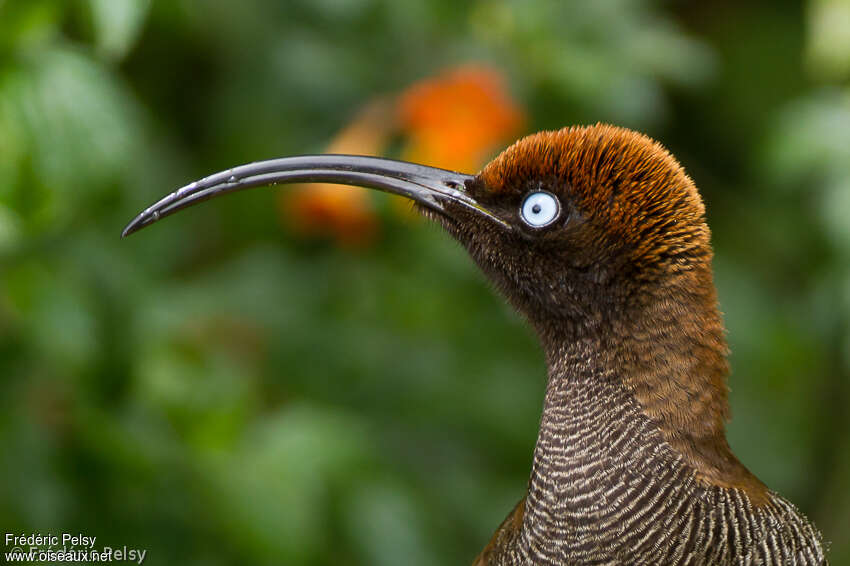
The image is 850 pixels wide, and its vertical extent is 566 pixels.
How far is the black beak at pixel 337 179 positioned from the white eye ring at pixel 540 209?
6 cm

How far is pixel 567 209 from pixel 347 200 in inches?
58.8

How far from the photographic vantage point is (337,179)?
2098 mm

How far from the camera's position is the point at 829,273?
363 centimetres

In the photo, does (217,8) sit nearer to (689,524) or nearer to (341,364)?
(341,364)

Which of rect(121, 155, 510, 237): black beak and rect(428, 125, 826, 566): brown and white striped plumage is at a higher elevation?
rect(121, 155, 510, 237): black beak

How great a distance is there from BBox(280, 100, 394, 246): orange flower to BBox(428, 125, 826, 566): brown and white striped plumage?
1404 millimetres

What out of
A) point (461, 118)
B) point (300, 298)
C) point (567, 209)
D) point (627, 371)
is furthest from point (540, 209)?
point (300, 298)

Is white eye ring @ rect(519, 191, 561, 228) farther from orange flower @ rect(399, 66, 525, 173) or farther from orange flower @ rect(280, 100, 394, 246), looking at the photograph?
orange flower @ rect(280, 100, 394, 246)

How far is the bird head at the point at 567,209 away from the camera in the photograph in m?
1.96

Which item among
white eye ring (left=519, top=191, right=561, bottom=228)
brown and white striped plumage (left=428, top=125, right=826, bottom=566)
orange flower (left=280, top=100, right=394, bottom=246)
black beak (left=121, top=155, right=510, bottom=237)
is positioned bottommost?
brown and white striped plumage (left=428, top=125, right=826, bottom=566)

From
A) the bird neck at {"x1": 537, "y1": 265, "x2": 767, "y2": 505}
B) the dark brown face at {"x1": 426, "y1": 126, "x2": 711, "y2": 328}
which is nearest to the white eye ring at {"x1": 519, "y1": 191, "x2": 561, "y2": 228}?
the dark brown face at {"x1": 426, "y1": 126, "x2": 711, "y2": 328}

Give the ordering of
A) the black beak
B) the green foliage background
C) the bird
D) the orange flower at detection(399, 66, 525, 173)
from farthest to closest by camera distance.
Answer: the orange flower at detection(399, 66, 525, 173)
the green foliage background
the black beak
the bird

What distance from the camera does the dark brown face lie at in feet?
6.41

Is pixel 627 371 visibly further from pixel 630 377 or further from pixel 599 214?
pixel 599 214
